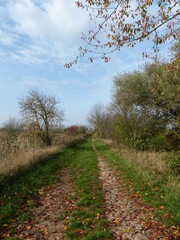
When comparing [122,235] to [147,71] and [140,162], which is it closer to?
[140,162]

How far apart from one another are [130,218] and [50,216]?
7.27 feet

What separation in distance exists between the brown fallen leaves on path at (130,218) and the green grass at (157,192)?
0.27 m

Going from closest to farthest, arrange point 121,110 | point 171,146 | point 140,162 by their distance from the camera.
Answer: point 140,162 → point 171,146 → point 121,110

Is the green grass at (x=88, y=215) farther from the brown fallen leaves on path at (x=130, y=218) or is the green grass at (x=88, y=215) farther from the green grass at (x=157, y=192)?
the green grass at (x=157, y=192)

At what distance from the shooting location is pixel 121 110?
13867 mm

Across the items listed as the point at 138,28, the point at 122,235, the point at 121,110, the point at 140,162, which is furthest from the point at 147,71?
the point at 122,235

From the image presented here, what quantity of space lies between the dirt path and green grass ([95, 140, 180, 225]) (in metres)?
2.51

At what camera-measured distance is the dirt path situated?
143 inches

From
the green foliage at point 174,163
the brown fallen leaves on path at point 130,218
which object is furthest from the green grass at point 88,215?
the green foliage at point 174,163

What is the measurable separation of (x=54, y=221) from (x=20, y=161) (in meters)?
4.54

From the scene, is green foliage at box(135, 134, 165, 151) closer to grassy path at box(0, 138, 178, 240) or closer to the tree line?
the tree line

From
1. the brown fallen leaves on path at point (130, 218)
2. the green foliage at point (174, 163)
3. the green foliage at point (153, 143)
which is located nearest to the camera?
the brown fallen leaves on path at point (130, 218)

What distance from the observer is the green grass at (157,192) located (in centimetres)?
415

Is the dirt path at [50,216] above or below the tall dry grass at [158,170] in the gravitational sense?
below
